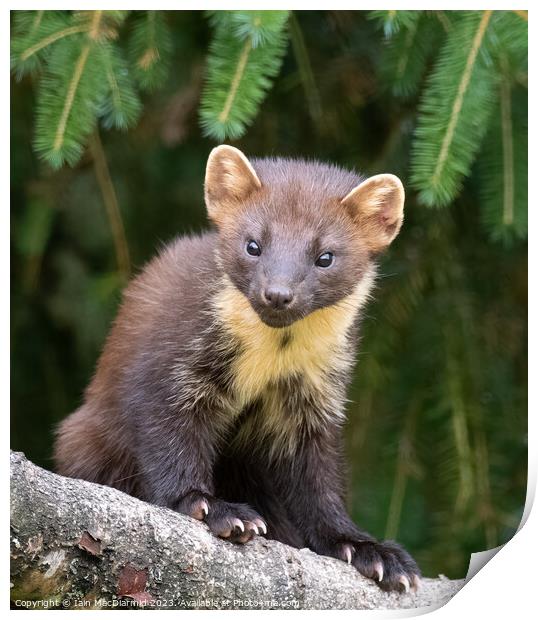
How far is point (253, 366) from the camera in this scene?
346 centimetres

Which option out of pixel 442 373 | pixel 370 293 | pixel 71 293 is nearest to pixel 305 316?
pixel 370 293

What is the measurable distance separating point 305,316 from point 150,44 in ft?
3.17

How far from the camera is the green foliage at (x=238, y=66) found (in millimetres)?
3240

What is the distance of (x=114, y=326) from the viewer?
3891 mm

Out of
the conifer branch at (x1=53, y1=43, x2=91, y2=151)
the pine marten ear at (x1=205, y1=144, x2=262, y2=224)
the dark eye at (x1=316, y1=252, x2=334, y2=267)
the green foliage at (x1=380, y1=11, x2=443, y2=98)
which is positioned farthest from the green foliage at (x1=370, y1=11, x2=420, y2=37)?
the conifer branch at (x1=53, y1=43, x2=91, y2=151)

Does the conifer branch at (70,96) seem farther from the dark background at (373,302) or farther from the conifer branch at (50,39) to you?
the dark background at (373,302)

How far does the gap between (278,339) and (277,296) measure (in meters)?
0.44

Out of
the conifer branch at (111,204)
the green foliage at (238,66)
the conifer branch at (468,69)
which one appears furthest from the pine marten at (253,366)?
the conifer branch at (111,204)

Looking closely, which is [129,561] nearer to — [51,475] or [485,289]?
[51,475]

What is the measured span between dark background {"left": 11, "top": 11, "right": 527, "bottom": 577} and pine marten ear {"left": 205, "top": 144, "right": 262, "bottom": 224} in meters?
0.66

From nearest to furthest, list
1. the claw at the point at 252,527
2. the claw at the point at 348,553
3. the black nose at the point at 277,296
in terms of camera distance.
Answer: the black nose at the point at 277,296 → the claw at the point at 252,527 → the claw at the point at 348,553

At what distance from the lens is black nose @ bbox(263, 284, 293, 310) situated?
9.96ft

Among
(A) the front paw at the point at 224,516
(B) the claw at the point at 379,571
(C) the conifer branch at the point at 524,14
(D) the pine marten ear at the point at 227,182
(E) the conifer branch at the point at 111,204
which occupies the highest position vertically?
(C) the conifer branch at the point at 524,14

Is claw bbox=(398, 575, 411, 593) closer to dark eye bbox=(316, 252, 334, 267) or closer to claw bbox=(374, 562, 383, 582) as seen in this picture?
claw bbox=(374, 562, 383, 582)
